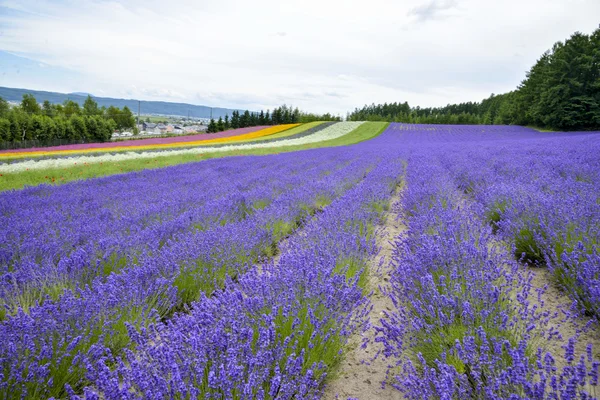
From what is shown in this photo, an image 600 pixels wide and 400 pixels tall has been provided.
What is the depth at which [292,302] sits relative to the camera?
205cm

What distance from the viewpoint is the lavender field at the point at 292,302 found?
4.86 feet

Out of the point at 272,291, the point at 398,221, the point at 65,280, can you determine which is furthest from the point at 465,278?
the point at 398,221

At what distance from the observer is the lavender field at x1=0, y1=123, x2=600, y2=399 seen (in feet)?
4.86

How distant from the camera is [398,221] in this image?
5.58m

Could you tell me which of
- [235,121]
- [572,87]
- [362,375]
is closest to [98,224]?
[362,375]

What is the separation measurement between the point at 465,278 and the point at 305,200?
3.53 m

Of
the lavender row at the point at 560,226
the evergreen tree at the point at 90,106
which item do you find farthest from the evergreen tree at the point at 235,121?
the lavender row at the point at 560,226

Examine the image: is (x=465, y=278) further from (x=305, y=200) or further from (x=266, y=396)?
(x=305, y=200)

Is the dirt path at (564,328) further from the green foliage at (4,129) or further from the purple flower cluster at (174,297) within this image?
the green foliage at (4,129)

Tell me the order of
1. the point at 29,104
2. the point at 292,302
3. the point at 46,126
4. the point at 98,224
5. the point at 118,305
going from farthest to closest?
1. the point at 29,104
2. the point at 46,126
3. the point at 98,224
4. the point at 118,305
5. the point at 292,302

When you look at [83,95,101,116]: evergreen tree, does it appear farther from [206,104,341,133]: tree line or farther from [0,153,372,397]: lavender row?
[0,153,372,397]: lavender row

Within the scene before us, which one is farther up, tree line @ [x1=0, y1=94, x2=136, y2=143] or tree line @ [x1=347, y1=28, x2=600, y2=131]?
tree line @ [x1=347, y1=28, x2=600, y2=131]

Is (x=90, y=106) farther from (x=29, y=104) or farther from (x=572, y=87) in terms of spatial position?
(x=572, y=87)

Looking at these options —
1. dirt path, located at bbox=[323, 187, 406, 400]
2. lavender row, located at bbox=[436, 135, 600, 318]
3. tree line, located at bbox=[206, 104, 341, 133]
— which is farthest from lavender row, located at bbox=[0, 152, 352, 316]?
tree line, located at bbox=[206, 104, 341, 133]
